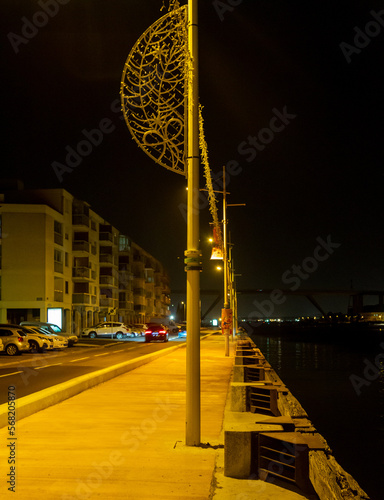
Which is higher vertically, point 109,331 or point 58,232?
point 58,232

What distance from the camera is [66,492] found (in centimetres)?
605

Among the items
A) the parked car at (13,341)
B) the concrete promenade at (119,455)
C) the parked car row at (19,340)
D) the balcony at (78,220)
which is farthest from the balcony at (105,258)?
the concrete promenade at (119,455)

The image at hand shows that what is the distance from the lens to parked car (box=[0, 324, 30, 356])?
99.6 feet

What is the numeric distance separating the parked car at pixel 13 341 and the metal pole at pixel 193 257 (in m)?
24.2

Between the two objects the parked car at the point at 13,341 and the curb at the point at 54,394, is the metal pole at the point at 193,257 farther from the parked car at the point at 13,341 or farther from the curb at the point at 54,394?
the parked car at the point at 13,341

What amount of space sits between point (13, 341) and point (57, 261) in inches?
1298

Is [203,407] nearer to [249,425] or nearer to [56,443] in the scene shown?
[56,443]

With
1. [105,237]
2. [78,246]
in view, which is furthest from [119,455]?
[105,237]

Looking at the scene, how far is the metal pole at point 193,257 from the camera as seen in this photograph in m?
7.82

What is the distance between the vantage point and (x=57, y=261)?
62.7 meters

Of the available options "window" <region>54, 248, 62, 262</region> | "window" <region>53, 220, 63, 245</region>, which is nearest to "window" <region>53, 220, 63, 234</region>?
"window" <region>53, 220, 63, 245</region>

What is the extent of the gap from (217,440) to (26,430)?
9.85 ft

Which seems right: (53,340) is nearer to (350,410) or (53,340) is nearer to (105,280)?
(350,410)

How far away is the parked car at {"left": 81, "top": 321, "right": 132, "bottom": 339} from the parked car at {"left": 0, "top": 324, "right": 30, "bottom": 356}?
29.6 metres
